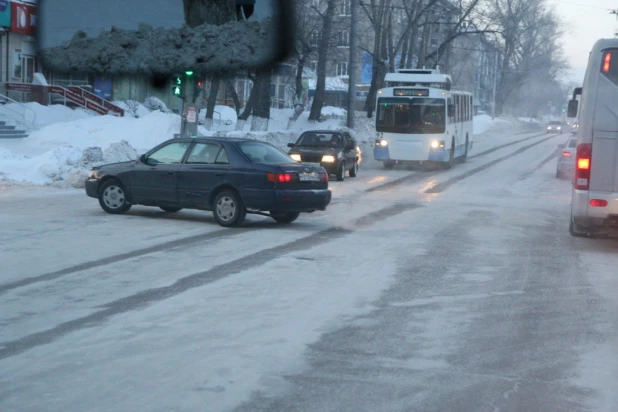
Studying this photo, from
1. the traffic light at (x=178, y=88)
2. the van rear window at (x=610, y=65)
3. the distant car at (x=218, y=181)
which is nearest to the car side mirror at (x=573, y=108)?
the van rear window at (x=610, y=65)

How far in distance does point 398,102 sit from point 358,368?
26753mm

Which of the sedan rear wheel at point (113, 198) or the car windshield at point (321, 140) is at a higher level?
the car windshield at point (321, 140)

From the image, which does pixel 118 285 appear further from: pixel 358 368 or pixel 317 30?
pixel 317 30

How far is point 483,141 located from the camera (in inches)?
2378

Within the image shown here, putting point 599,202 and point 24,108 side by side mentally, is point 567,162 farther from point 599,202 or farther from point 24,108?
point 24,108

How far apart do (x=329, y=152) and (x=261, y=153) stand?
11.7 metres

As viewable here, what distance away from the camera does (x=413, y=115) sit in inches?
1277

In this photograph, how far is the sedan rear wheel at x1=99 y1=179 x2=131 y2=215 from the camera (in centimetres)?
1608

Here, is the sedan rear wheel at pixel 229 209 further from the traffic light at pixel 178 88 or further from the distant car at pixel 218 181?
the traffic light at pixel 178 88

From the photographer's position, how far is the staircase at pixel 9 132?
109 feet

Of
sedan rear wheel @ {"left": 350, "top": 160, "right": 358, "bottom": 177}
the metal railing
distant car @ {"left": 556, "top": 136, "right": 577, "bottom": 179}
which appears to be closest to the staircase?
the metal railing

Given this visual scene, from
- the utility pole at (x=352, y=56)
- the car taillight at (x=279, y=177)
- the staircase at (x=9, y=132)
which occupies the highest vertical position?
the utility pole at (x=352, y=56)

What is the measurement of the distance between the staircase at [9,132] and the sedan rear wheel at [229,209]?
20.6 meters

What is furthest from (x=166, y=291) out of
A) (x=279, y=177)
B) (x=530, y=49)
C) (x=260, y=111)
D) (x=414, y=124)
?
(x=530, y=49)
